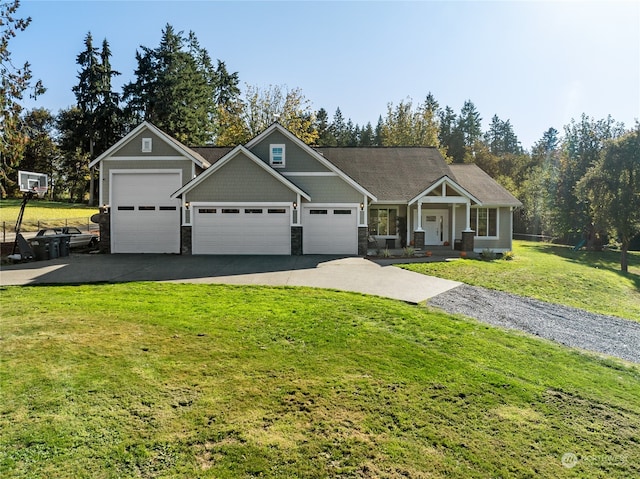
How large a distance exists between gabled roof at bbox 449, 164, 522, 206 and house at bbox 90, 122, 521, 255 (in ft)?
0.44

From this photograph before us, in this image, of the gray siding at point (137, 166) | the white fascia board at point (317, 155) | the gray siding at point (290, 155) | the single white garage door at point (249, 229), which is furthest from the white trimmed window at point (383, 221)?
the gray siding at point (137, 166)

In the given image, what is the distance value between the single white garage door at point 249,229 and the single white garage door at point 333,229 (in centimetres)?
139

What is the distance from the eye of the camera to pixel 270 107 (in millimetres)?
39312

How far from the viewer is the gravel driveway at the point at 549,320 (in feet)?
27.9

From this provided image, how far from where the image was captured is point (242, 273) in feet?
44.3

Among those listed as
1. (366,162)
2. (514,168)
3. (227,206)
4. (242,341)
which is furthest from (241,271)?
(514,168)

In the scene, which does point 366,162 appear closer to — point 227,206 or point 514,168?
point 227,206

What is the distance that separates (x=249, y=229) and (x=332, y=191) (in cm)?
434

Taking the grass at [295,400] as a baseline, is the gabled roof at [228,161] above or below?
above

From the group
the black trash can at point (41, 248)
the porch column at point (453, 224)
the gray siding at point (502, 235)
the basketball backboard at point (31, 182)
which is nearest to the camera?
the black trash can at point (41, 248)

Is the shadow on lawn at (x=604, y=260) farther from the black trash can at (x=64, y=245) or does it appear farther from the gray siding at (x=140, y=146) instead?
the black trash can at (x=64, y=245)

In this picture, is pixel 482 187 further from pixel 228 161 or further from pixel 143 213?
pixel 143 213

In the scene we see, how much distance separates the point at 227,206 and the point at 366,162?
9829mm

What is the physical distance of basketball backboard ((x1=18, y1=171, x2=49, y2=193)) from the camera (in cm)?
1641
